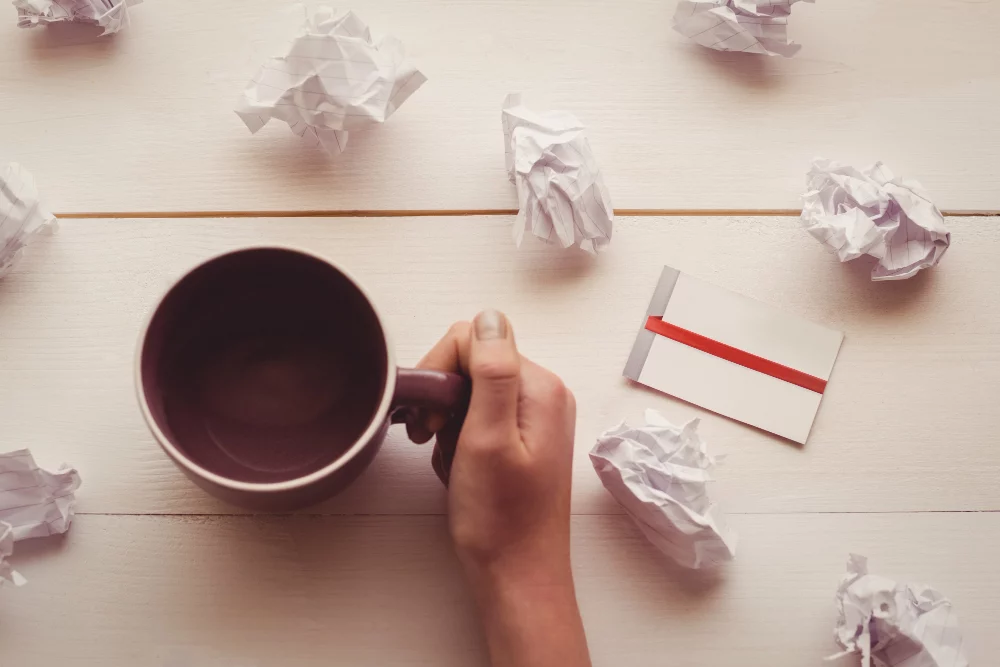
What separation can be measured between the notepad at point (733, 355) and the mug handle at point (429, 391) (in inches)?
7.1

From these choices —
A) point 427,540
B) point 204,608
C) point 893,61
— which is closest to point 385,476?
point 427,540

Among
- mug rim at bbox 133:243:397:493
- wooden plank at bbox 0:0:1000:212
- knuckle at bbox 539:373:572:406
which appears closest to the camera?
mug rim at bbox 133:243:397:493

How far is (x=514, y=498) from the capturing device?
0.54m

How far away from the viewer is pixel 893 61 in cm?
71

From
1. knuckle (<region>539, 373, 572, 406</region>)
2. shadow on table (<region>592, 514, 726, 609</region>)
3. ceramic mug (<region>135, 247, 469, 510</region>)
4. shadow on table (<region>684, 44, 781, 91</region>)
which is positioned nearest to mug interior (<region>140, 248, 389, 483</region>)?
ceramic mug (<region>135, 247, 469, 510</region>)

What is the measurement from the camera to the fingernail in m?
0.53

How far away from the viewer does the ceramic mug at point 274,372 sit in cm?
49

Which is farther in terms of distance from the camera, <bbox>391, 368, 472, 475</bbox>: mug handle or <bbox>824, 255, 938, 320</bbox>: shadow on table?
<bbox>824, 255, 938, 320</bbox>: shadow on table

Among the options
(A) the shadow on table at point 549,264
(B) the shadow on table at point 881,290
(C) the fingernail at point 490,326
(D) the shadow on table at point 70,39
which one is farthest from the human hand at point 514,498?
(D) the shadow on table at point 70,39

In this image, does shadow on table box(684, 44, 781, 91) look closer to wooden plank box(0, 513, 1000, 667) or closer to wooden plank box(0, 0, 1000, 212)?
wooden plank box(0, 0, 1000, 212)

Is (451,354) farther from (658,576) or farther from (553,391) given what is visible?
(658,576)

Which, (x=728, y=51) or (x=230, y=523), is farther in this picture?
(x=728, y=51)

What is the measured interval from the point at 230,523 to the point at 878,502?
526 mm

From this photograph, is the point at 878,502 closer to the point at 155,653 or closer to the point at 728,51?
the point at 728,51
